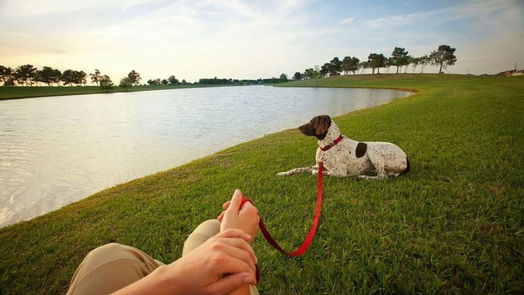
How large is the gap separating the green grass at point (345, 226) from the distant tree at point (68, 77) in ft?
433

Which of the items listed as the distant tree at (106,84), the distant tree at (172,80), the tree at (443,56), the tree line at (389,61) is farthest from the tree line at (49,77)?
the tree at (443,56)

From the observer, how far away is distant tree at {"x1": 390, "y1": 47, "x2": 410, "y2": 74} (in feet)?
306

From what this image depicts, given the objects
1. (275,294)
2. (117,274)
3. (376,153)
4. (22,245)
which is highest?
(117,274)

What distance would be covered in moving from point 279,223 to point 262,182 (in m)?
1.66

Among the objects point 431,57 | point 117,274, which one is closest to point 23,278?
point 117,274

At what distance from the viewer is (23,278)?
2.84 m

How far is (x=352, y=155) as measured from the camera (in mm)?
4809

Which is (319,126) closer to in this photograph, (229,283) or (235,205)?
(235,205)

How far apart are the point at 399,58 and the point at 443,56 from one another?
14835 millimetres

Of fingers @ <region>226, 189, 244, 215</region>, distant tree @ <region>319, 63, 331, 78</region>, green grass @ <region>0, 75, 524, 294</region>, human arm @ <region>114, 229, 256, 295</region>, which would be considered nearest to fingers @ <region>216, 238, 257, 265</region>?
human arm @ <region>114, 229, 256, 295</region>

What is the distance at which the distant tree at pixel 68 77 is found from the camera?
101812 mm

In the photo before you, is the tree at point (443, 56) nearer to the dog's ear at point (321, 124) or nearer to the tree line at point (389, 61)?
the tree line at point (389, 61)

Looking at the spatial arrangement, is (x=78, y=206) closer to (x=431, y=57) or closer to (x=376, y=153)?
(x=376, y=153)

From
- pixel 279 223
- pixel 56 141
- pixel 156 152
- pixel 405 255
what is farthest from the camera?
pixel 56 141
